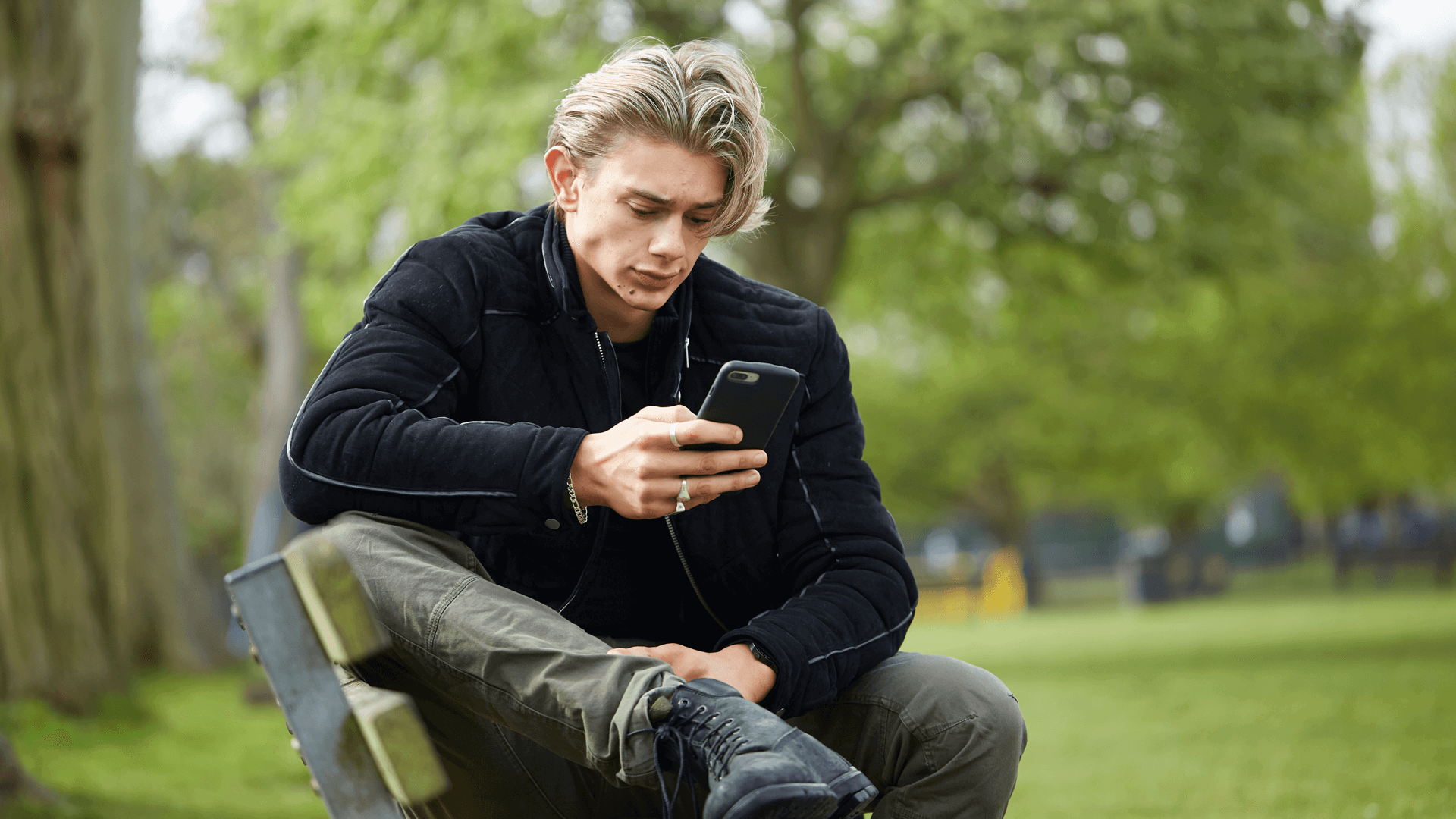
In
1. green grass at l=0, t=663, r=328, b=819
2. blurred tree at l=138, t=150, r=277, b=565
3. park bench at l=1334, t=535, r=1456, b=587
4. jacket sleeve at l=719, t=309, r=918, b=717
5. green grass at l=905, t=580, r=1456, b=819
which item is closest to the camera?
jacket sleeve at l=719, t=309, r=918, b=717

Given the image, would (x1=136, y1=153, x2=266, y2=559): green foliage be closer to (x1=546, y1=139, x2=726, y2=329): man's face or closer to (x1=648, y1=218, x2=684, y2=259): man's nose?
(x1=546, y1=139, x2=726, y2=329): man's face

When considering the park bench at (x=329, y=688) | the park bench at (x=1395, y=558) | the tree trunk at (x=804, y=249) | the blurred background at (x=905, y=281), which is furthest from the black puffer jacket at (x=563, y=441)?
the park bench at (x=1395, y=558)

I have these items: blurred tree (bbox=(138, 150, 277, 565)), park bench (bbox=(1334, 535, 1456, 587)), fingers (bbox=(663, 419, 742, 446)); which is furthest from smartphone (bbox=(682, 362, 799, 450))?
park bench (bbox=(1334, 535, 1456, 587))

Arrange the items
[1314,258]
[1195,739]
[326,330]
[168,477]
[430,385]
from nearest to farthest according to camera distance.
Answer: [430,385]
[1195,739]
[168,477]
[326,330]
[1314,258]

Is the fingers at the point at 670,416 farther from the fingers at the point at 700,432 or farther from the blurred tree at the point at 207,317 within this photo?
the blurred tree at the point at 207,317

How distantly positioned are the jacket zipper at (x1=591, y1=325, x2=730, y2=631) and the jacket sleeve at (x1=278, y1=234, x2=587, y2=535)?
260 millimetres

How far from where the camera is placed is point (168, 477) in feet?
39.8

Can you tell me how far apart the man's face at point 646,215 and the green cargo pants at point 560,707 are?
593 millimetres

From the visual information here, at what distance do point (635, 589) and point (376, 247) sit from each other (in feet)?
34.5

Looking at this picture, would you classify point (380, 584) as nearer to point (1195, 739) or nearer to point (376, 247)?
point (1195, 739)

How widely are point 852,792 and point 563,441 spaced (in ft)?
2.06

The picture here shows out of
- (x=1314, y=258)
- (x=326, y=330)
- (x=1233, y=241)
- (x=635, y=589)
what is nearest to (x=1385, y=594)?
(x=1314, y=258)

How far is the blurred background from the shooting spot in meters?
6.88

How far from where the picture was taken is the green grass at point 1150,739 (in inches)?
194
